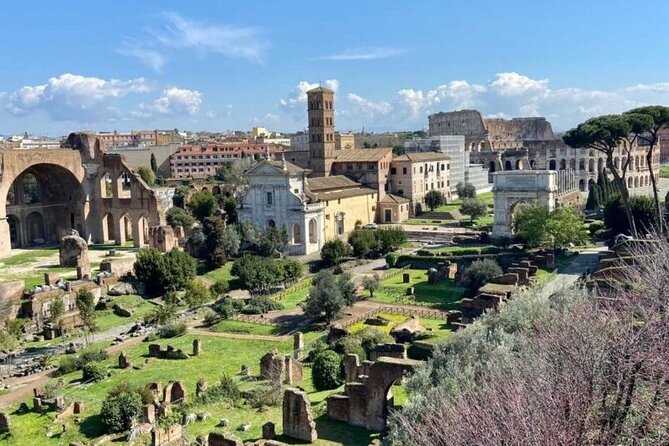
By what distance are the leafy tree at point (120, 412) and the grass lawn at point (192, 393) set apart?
1.52ft

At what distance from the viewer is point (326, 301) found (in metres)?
32.9

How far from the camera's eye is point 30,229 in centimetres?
5947

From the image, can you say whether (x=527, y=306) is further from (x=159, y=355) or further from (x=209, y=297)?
(x=209, y=297)

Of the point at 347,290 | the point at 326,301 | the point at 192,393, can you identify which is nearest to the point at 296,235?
the point at 347,290

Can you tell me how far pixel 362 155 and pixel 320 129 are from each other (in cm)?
513

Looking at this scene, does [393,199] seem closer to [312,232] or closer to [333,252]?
[312,232]

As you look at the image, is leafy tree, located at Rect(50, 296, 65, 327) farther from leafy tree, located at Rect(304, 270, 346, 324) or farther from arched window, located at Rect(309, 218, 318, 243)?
arched window, located at Rect(309, 218, 318, 243)

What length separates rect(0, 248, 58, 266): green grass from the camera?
48812mm

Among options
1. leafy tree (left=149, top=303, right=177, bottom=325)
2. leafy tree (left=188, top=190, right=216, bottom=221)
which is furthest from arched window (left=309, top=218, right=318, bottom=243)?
leafy tree (left=149, top=303, right=177, bottom=325)

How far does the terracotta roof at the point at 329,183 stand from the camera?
58.1m

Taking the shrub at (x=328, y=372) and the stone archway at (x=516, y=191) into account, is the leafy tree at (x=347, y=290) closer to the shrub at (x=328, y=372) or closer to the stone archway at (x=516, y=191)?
the shrub at (x=328, y=372)

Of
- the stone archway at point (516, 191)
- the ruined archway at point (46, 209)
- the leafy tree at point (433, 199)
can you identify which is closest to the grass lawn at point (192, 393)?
the stone archway at point (516, 191)

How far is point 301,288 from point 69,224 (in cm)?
2827

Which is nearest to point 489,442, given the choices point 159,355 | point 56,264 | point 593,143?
point 159,355
